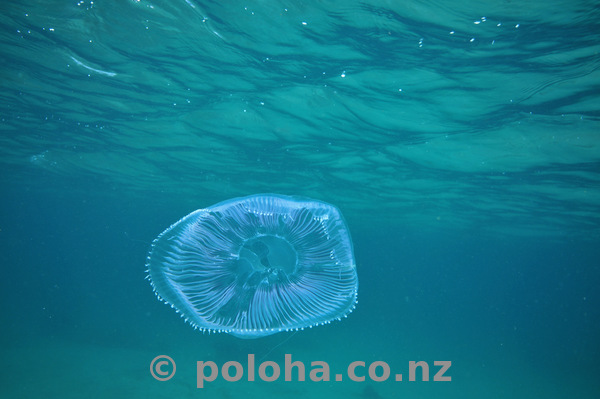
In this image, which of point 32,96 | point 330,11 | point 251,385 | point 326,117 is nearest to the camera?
point 330,11

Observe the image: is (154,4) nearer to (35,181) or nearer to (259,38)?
(259,38)

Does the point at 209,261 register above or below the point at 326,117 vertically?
below

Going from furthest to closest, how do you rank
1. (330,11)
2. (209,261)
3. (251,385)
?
(251,385) → (330,11) → (209,261)

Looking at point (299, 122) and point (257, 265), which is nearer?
point (257, 265)

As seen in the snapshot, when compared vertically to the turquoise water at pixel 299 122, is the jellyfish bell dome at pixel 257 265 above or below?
below

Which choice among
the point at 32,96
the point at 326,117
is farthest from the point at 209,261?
the point at 32,96

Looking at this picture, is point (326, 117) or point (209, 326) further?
point (326, 117)

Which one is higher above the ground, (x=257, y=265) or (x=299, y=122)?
(x=299, y=122)

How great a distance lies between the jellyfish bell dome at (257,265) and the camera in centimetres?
437

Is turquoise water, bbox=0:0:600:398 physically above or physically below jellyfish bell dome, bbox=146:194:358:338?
above

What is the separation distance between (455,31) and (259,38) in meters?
3.51

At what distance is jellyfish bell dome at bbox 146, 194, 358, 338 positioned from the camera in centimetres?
437

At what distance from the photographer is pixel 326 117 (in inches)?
397

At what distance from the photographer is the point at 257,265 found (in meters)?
5.07
